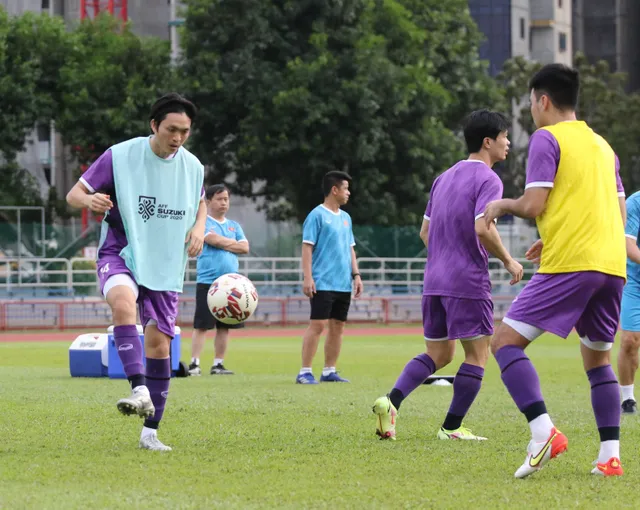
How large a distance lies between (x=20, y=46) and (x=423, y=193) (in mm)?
14530

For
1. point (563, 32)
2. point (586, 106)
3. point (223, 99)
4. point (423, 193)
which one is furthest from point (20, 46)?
point (563, 32)

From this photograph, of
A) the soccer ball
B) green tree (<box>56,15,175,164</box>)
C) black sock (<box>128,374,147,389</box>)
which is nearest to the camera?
black sock (<box>128,374,147,389</box>)

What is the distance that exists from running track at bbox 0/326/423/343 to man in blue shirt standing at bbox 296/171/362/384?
12836 mm

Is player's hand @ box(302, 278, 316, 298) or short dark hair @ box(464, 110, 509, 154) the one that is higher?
short dark hair @ box(464, 110, 509, 154)

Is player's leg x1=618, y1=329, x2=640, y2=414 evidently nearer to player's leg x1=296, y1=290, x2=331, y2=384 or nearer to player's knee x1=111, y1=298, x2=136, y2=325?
player's leg x1=296, y1=290, x2=331, y2=384

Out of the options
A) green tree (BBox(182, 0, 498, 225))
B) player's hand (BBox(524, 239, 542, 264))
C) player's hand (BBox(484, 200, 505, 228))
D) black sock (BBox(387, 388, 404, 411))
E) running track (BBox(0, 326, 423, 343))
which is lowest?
running track (BBox(0, 326, 423, 343))

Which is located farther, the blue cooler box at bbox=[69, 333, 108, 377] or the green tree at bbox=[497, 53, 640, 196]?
the green tree at bbox=[497, 53, 640, 196]

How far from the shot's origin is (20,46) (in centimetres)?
4422

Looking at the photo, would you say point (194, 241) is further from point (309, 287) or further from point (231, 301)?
point (309, 287)

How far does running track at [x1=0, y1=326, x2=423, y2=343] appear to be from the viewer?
87.3 feet

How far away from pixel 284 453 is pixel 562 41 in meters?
79.1

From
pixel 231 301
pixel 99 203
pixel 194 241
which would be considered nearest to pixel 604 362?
pixel 194 241

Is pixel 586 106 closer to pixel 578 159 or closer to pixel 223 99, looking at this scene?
pixel 223 99

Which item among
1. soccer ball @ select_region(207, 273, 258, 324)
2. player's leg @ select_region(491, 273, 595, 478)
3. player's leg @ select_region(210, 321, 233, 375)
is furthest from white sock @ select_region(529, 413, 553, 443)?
player's leg @ select_region(210, 321, 233, 375)
